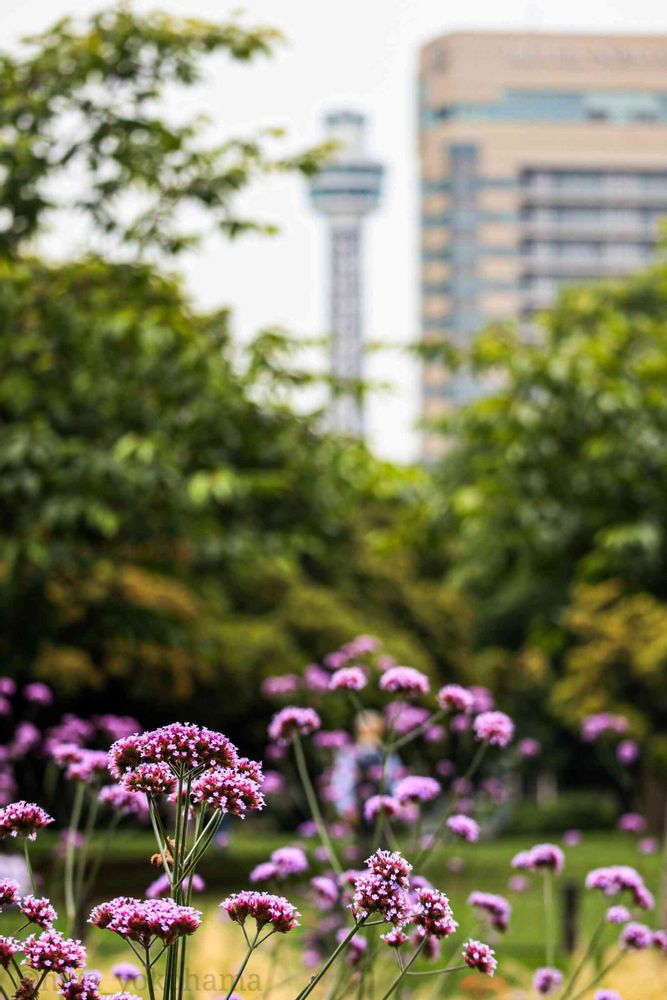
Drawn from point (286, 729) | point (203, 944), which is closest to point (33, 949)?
point (286, 729)

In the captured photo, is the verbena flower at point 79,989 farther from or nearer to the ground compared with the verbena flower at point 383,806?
farther from the ground

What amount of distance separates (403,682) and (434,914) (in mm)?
1429

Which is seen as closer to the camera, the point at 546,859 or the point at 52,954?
the point at 52,954

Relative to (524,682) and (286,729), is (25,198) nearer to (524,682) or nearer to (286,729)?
(286,729)

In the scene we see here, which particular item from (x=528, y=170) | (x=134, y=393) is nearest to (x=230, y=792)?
(x=134, y=393)

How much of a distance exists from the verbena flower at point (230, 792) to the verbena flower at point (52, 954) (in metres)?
0.32

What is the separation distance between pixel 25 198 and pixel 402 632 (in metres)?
19.5

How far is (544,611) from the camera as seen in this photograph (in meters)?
29.7

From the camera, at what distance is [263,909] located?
7.68 feet

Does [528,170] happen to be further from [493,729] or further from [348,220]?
[493,729]

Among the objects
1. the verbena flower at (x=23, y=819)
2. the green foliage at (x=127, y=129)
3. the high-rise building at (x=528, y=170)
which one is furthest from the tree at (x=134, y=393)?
the high-rise building at (x=528, y=170)

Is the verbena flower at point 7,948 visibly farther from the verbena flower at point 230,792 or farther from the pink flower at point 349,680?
the pink flower at point 349,680

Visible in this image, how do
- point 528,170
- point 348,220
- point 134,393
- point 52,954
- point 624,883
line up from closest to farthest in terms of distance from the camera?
1. point 52,954
2. point 624,883
3. point 134,393
4. point 528,170
5. point 348,220

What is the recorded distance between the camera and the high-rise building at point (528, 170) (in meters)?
94.1
